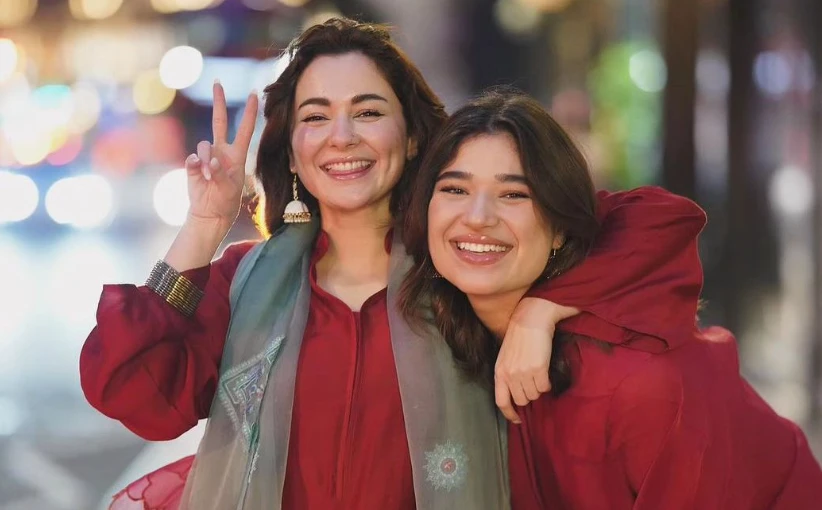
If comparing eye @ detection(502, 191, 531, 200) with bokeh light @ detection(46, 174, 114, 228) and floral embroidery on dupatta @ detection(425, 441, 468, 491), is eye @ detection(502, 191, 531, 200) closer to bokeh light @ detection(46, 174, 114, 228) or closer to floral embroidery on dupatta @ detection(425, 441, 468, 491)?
floral embroidery on dupatta @ detection(425, 441, 468, 491)

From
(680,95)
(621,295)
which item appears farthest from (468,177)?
(680,95)

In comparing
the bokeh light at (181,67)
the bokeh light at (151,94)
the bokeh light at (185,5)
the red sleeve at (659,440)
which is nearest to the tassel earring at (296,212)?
the red sleeve at (659,440)

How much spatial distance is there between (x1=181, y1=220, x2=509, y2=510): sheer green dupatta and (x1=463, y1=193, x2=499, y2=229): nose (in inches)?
10.2

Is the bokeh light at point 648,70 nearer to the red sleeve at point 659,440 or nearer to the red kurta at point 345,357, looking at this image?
the red kurta at point 345,357

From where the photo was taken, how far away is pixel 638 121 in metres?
6.19

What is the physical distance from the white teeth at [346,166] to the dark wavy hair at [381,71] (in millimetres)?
122

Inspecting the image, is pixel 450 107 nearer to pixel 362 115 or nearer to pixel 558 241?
pixel 362 115

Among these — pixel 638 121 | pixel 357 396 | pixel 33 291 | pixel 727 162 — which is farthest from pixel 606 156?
pixel 357 396

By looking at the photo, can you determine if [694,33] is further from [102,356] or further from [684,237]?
[102,356]

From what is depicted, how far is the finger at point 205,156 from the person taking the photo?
6.18 ft

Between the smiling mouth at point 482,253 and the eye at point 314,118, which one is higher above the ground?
the eye at point 314,118

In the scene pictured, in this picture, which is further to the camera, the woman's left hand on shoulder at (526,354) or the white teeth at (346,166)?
the white teeth at (346,166)

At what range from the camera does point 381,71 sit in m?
1.99

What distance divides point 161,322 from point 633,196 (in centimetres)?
96
